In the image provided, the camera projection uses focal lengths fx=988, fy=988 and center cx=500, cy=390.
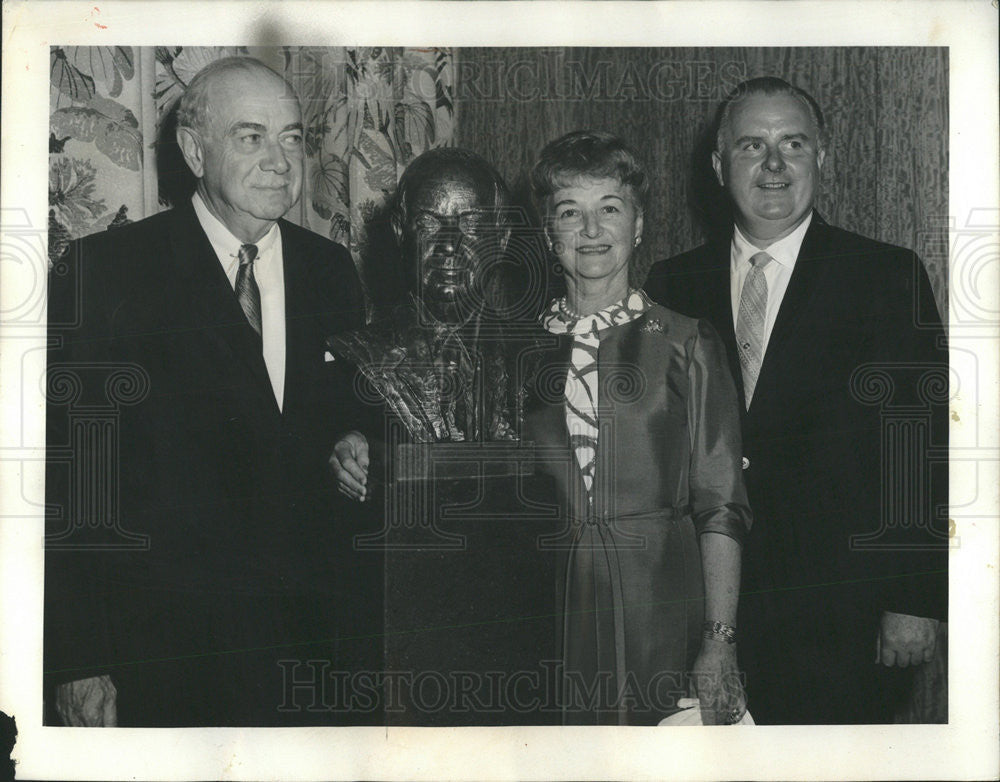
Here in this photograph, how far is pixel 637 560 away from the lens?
94.0 inches

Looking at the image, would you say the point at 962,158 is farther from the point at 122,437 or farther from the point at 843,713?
the point at 122,437

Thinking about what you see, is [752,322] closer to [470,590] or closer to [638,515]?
[638,515]

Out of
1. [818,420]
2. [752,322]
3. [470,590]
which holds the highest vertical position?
[752,322]

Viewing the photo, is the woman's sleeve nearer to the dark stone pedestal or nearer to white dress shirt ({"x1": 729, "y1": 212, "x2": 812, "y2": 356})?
white dress shirt ({"x1": 729, "y1": 212, "x2": 812, "y2": 356})

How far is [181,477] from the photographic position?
7.90 ft

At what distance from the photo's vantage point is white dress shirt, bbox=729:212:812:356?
245 cm

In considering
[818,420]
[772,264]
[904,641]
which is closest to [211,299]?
[772,264]

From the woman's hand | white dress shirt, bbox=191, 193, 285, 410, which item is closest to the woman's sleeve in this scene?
the woman's hand

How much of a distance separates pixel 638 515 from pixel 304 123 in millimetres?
1265

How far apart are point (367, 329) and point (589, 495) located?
2.23 ft

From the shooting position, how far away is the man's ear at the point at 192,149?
2.44 metres

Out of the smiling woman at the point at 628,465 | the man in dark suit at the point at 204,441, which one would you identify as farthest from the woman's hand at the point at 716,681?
the man in dark suit at the point at 204,441

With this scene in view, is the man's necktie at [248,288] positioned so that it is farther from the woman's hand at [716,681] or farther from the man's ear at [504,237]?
the woman's hand at [716,681]

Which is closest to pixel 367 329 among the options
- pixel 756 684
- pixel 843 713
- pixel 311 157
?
pixel 311 157
